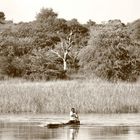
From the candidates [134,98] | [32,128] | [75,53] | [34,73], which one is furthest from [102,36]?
[32,128]

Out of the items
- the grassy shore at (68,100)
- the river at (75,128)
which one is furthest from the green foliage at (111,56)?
the river at (75,128)

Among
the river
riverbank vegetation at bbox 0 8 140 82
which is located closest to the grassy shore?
the river

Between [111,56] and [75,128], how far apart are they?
31032 millimetres

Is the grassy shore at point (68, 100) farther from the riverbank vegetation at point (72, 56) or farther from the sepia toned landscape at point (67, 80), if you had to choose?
the riverbank vegetation at point (72, 56)

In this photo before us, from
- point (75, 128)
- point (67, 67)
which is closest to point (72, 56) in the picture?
point (67, 67)

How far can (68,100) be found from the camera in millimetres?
30391

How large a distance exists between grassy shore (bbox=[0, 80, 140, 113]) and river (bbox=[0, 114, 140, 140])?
1.05 metres

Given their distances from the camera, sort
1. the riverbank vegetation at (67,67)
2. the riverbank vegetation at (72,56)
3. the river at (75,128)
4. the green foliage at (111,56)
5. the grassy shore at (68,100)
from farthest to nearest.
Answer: the riverbank vegetation at (72,56), the green foliage at (111,56), the riverbank vegetation at (67,67), the grassy shore at (68,100), the river at (75,128)

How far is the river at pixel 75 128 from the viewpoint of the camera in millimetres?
21689

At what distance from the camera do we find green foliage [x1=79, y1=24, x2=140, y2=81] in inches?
2149

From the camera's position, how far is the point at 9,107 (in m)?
30.0

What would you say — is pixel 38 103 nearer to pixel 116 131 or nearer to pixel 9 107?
pixel 9 107

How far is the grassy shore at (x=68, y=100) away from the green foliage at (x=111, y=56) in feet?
73.0

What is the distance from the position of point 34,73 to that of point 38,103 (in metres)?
25.5
